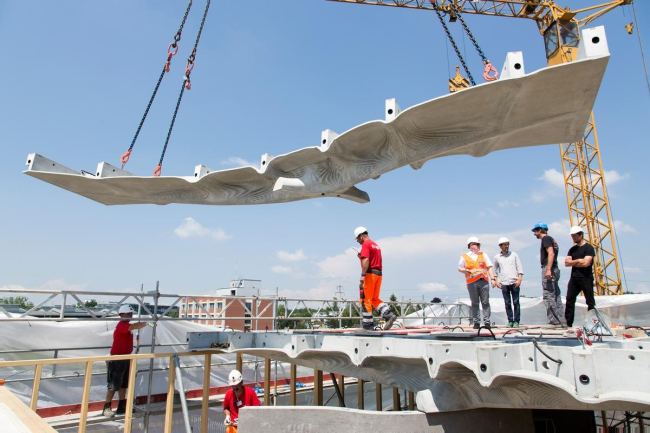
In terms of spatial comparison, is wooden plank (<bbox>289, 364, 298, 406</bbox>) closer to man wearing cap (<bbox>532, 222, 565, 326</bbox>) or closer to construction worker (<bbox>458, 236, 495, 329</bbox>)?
construction worker (<bbox>458, 236, 495, 329</bbox>)

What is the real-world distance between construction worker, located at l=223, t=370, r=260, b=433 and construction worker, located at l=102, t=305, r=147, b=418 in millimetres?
2982

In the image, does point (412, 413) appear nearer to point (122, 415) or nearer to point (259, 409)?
point (259, 409)

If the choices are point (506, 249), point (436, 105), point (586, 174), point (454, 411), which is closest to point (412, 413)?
point (454, 411)

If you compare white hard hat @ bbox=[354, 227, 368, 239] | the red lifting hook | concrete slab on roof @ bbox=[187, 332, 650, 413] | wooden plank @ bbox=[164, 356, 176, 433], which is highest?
the red lifting hook

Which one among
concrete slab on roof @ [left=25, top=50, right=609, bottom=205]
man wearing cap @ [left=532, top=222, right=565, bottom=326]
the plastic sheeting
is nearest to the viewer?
concrete slab on roof @ [left=25, top=50, right=609, bottom=205]

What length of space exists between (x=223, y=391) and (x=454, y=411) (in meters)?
8.60

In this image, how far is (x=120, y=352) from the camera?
7863mm

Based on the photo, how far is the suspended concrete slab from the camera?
461 cm

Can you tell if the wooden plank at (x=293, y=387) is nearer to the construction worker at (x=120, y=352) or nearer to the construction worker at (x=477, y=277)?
the construction worker at (x=120, y=352)

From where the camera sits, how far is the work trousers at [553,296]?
277 inches

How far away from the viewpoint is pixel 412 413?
4129mm

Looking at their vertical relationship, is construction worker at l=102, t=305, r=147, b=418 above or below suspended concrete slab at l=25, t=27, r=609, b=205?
below

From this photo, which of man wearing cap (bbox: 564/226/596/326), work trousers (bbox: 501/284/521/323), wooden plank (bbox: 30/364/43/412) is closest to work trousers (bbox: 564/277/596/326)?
man wearing cap (bbox: 564/226/596/326)

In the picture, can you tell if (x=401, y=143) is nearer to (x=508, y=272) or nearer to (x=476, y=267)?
(x=476, y=267)
